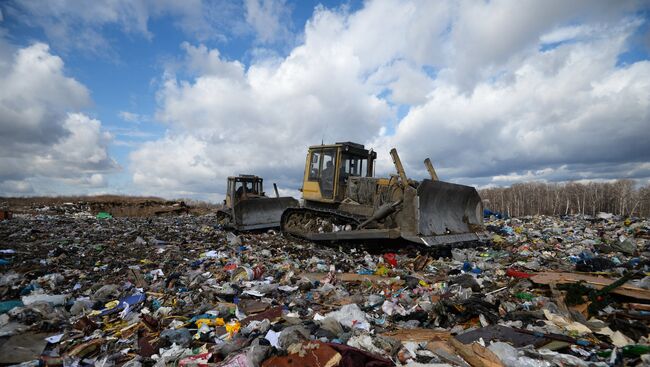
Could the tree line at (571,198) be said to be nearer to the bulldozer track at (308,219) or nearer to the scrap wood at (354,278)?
the bulldozer track at (308,219)

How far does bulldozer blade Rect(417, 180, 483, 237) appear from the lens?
679 cm

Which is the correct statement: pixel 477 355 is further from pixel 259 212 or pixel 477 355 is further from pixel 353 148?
pixel 259 212

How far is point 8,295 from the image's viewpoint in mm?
4801

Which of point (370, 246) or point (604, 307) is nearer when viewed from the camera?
point (604, 307)

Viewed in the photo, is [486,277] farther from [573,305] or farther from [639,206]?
[639,206]

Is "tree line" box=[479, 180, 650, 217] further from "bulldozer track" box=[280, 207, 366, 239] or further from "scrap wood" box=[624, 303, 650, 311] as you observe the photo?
"scrap wood" box=[624, 303, 650, 311]

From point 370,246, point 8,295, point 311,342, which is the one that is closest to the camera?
point 311,342

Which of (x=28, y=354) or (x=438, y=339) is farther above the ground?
(x=438, y=339)

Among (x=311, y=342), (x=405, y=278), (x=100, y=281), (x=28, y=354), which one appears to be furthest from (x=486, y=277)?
(x=100, y=281)

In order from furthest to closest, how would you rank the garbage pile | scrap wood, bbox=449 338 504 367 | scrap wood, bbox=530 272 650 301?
1. scrap wood, bbox=530 272 650 301
2. the garbage pile
3. scrap wood, bbox=449 338 504 367

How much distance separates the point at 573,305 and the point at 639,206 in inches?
795

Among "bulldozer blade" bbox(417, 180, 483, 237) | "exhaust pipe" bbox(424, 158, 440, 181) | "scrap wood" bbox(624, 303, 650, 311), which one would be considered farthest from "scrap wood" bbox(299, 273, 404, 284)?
"exhaust pipe" bbox(424, 158, 440, 181)

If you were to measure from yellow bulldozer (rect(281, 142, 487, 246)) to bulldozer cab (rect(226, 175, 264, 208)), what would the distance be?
2.84 metres

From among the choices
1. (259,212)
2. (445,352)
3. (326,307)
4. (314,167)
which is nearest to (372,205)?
(314,167)
